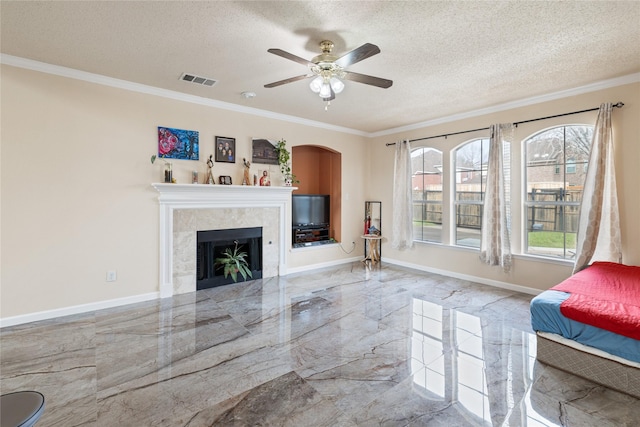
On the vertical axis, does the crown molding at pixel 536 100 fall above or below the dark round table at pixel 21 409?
above

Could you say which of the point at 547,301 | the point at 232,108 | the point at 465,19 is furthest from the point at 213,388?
the point at 232,108

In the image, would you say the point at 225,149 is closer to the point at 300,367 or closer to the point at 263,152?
the point at 263,152

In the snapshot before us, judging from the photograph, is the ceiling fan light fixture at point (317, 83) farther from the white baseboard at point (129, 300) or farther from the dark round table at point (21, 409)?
the white baseboard at point (129, 300)

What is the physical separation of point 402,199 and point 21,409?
5452 millimetres

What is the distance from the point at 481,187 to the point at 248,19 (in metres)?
4.17

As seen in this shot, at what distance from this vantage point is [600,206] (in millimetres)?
3617

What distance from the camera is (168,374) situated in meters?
2.38

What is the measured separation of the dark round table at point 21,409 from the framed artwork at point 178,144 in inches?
132

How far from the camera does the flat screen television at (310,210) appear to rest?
5830 mm

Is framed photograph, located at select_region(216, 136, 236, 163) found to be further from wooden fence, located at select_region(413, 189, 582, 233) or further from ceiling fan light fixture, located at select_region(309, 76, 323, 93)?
wooden fence, located at select_region(413, 189, 582, 233)

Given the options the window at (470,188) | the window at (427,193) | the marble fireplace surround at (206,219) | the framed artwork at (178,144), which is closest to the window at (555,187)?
the window at (470,188)

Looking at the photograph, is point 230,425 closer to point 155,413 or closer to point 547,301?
point 155,413

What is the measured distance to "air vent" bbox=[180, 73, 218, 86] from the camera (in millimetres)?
3586

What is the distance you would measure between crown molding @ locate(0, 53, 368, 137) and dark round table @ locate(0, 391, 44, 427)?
139 inches
